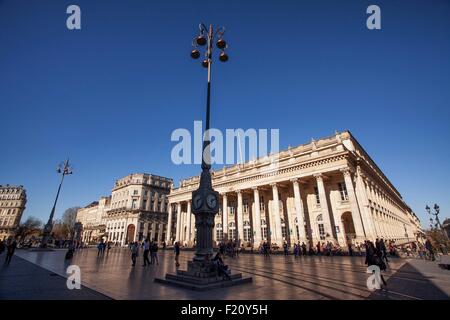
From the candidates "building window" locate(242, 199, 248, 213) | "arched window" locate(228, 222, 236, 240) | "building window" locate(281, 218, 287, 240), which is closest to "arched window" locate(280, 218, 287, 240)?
"building window" locate(281, 218, 287, 240)

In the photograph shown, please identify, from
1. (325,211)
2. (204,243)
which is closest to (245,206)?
(325,211)

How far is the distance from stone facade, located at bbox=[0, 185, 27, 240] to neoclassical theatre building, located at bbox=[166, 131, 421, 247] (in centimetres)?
7599

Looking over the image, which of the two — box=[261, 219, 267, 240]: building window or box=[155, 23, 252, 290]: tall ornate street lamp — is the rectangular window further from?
box=[155, 23, 252, 290]: tall ornate street lamp

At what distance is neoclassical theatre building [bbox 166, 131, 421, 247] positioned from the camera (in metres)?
26.3

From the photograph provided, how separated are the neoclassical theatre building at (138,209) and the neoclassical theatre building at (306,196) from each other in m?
23.3

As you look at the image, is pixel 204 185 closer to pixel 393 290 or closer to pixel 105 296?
pixel 105 296

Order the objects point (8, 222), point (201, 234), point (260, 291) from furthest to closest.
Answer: point (8, 222) → point (201, 234) → point (260, 291)

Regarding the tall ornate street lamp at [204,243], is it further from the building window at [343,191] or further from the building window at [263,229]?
the building window at [263,229]

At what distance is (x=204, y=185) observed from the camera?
332 inches

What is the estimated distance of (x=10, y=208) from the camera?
77.8 metres

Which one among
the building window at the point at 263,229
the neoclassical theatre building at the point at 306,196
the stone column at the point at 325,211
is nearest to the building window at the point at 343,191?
the neoclassical theatre building at the point at 306,196
